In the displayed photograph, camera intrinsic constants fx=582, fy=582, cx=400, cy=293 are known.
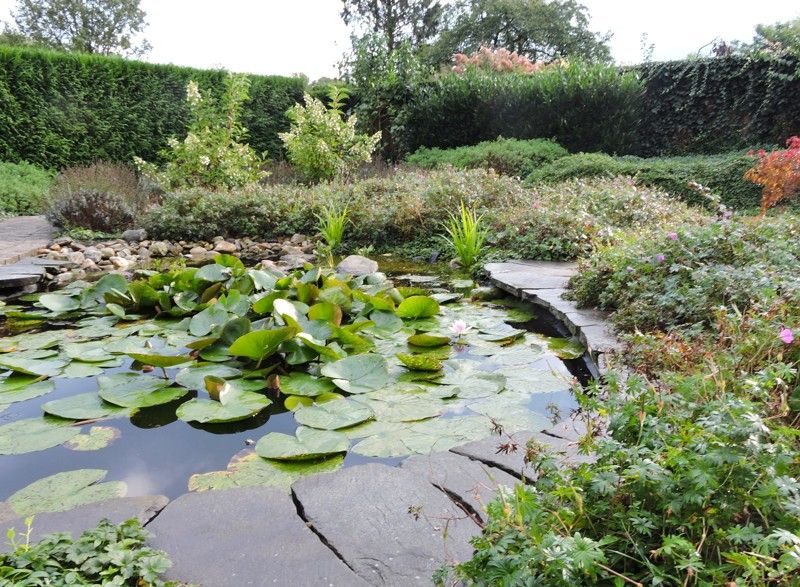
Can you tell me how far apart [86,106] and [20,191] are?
3349 millimetres

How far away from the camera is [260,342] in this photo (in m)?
2.40

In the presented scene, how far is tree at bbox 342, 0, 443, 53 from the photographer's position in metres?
22.3

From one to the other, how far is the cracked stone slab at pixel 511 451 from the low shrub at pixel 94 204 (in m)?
6.53

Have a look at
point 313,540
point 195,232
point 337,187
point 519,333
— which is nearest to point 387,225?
point 337,187

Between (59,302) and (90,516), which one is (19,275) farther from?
(90,516)

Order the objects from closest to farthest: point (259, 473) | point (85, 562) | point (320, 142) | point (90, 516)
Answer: point (85, 562), point (90, 516), point (259, 473), point (320, 142)

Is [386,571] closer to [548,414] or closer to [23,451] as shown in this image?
[548,414]

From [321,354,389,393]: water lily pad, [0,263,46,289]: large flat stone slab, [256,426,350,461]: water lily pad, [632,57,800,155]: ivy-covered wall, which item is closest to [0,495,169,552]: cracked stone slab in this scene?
[256,426,350,461]: water lily pad

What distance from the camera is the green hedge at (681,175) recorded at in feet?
25.7

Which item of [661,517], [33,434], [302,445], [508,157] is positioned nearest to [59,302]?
[33,434]

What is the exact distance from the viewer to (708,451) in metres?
1.02

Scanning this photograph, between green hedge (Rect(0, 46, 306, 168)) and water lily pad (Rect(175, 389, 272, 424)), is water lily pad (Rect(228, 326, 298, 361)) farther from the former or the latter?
green hedge (Rect(0, 46, 306, 168))

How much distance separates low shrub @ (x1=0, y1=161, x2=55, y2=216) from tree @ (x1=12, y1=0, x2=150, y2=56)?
789 inches

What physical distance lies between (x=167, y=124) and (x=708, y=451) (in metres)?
13.3
